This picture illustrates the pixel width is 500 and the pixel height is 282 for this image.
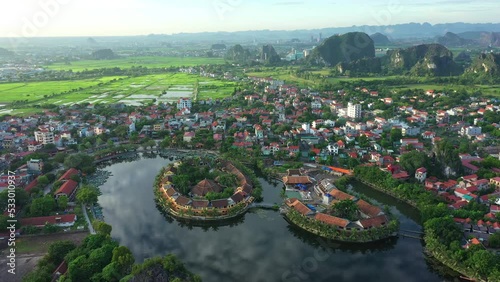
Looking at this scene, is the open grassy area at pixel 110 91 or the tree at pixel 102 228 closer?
the tree at pixel 102 228

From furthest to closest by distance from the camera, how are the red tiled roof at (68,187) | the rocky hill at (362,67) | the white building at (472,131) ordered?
the rocky hill at (362,67)
the white building at (472,131)
the red tiled roof at (68,187)

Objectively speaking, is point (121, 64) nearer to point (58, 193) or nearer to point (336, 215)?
point (58, 193)

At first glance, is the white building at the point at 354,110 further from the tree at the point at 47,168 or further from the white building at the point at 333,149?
the tree at the point at 47,168

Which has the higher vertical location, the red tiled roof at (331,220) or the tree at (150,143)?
the tree at (150,143)

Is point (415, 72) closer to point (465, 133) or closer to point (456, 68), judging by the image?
point (456, 68)

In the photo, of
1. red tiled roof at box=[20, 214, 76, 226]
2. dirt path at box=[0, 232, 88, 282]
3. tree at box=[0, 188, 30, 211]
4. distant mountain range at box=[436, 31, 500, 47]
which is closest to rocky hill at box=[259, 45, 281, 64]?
distant mountain range at box=[436, 31, 500, 47]

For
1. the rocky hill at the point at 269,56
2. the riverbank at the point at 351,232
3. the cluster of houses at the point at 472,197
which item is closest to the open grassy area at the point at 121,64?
the rocky hill at the point at 269,56

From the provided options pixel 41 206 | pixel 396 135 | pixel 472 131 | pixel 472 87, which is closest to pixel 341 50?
pixel 472 87
